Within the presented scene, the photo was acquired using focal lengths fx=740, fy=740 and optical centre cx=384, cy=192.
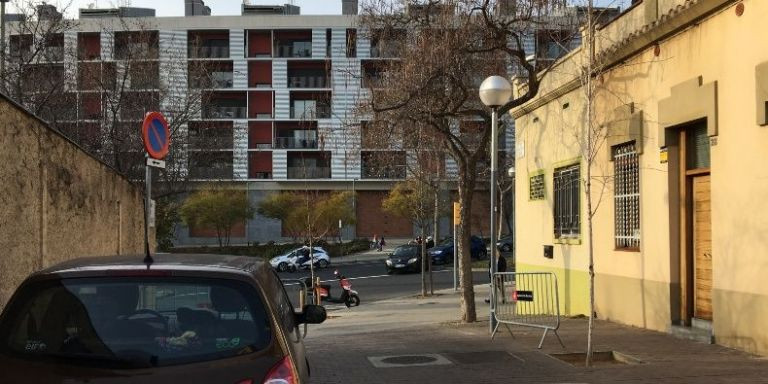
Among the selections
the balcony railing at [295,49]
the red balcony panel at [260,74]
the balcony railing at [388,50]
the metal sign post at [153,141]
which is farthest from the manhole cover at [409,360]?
the balcony railing at [295,49]

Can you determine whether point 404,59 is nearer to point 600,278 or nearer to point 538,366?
point 600,278

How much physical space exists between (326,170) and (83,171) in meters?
53.9

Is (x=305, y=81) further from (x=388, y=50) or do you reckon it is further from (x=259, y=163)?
(x=388, y=50)

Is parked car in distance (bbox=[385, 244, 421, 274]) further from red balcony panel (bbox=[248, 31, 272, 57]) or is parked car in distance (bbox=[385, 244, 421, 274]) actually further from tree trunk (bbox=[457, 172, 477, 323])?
red balcony panel (bbox=[248, 31, 272, 57])

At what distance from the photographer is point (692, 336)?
33.4ft

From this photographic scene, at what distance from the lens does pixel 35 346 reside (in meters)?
3.80

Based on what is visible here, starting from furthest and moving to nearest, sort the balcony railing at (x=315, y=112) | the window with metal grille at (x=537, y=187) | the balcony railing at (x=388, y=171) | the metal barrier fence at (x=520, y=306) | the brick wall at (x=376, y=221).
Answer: the brick wall at (x=376, y=221)
the balcony railing at (x=315, y=112)
the balcony railing at (x=388, y=171)
the window with metal grille at (x=537, y=187)
the metal barrier fence at (x=520, y=306)

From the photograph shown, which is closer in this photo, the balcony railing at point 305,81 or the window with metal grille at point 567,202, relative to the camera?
the window with metal grille at point 567,202

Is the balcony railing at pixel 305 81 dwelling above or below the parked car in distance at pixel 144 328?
above

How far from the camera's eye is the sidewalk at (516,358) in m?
7.97

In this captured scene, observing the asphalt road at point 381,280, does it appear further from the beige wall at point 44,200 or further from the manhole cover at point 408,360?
the manhole cover at point 408,360

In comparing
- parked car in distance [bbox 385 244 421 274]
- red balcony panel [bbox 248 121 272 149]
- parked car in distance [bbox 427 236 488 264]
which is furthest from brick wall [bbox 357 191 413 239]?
parked car in distance [bbox 385 244 421 274]

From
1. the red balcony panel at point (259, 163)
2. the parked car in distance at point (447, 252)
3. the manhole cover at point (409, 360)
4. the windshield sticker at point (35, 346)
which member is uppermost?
the red balcony panel at point (259, 163)

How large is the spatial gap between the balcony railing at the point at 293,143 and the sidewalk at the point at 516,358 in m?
51.9
